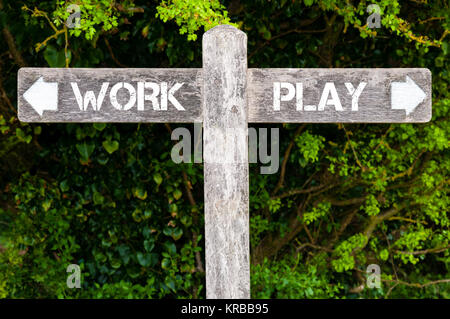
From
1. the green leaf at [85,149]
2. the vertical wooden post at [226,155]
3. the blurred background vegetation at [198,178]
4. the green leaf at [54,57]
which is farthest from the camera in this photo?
the blurred background vegetation at [198,178]

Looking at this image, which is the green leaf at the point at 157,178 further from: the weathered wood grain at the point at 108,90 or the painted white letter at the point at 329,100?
the painted white letter at the point at 329,100

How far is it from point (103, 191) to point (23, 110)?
2.00 meters

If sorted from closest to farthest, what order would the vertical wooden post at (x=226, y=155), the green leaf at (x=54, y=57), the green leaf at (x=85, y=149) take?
the vertical wooden post at (x=226, y=155) < the green leaf at (x=54, y=57) < the green leaf at (x=85, y=149)

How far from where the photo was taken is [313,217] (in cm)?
446

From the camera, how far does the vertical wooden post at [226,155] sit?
198cm

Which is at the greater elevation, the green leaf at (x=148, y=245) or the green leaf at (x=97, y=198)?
the green leaf at (x=97, y=198)

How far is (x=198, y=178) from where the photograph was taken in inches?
166

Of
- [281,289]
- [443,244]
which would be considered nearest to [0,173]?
[281,289]

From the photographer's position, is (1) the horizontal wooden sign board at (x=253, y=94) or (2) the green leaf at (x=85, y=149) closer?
(1) the horizontal wooden sign board at (x=253, y=94)

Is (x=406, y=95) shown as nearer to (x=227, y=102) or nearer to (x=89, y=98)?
(x=227, y=102)

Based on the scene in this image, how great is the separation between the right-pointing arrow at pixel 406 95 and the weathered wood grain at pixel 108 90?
0.75m

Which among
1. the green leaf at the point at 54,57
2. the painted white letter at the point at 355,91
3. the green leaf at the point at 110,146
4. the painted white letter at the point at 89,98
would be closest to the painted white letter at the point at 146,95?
the painted white letter at the point at 89,98

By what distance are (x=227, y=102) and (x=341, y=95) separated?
45 centimetres

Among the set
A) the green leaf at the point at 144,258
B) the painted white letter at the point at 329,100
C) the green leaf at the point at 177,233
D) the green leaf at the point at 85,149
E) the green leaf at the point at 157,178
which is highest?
the green leaf at the point at 85,149
